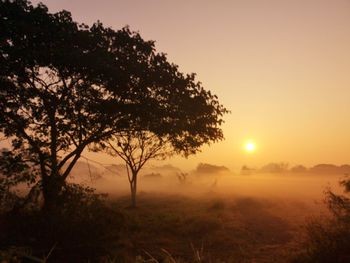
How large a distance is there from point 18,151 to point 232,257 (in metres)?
11.9

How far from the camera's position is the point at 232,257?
45.0ft

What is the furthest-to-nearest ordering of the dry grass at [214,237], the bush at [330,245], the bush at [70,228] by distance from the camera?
the dry grass at [214,237] → the bush at [70,228] → the bush at [330,245]

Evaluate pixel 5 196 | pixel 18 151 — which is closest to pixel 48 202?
pixel 5 196

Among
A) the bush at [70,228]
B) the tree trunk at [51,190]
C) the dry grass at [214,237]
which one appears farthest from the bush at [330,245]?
the tree trunk at [51,190]

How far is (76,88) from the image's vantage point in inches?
622

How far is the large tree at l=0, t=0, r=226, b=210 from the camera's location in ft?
46.1

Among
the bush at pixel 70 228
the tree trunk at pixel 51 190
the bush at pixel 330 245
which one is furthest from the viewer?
the tree trunk at pixel 51 190

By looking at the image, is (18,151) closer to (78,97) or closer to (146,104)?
(78,97)

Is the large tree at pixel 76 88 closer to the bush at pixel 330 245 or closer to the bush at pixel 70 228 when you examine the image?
the bush at pixel 70 228

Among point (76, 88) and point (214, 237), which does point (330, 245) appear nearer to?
point (214, 237)

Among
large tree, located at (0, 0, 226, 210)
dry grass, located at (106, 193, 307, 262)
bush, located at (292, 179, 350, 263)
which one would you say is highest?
large tree, located at (0, 0, 226, 210)

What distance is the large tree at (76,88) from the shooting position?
1405 cm

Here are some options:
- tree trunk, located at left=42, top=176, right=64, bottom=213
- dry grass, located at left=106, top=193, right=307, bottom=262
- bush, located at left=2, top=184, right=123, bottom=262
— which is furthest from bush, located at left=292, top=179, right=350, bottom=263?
tree trunk, located at left=42, top=176, right=64, bottom=213

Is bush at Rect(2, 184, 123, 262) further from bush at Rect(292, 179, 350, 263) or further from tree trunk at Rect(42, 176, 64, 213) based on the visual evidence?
bush at Rect(292, 179, 350, 263)
